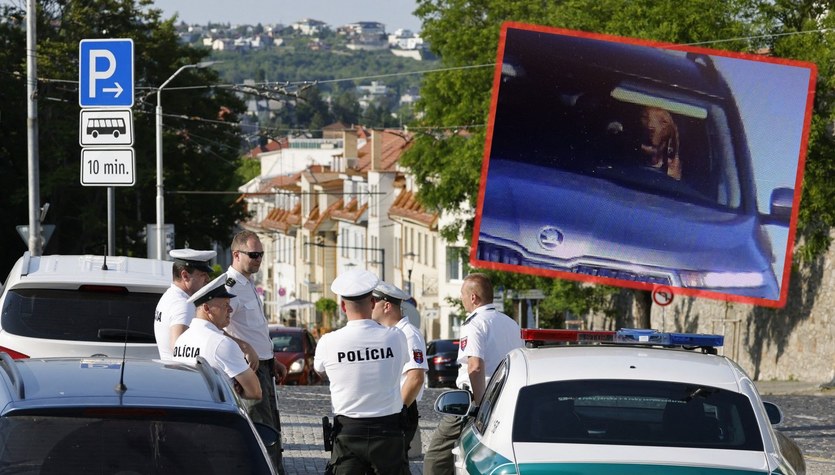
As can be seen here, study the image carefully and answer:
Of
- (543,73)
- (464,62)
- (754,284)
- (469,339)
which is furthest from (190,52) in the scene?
(469,339)

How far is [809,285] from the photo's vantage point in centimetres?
3994

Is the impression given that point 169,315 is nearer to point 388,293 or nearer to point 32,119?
point 388,293

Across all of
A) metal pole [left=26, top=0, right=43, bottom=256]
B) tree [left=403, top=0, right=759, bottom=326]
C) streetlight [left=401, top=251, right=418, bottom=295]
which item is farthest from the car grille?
streetlight [left=401, top=251, right=418, bottom=295]

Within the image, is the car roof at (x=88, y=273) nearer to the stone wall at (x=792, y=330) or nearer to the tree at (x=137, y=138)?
the stone wall at (x=792, y=330)

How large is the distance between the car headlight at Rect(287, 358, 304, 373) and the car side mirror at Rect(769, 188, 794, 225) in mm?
9616

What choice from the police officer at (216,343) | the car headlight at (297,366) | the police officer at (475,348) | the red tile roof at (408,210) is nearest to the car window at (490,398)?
the police officer at (216,343)

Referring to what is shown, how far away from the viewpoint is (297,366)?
3058cm

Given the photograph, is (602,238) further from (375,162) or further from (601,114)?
(375,162)

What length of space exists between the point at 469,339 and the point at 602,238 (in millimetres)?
16401

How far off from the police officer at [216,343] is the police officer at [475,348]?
1.87 metres

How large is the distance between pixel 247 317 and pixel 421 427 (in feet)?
28.3

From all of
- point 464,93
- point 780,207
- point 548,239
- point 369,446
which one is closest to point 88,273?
point 369,446

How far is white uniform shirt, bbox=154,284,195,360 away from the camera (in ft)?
30.9

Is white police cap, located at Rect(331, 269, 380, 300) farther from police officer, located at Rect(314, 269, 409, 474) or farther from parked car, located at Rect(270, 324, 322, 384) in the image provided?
parked car, located at Rect(270, 324, 322, 384)
